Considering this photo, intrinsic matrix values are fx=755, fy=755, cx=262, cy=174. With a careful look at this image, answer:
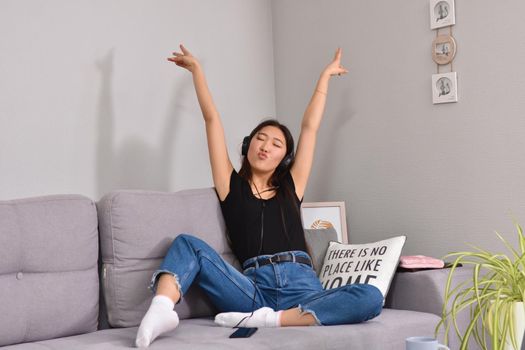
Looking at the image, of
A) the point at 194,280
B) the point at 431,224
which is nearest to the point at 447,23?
the point at 431,224

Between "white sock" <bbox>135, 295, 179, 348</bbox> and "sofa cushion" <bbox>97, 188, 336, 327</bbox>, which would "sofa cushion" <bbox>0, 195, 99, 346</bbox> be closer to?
"sofa cushion" <bbox>97, 188, 336, 327</bbox>

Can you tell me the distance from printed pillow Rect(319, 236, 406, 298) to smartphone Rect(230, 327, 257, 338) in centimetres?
62

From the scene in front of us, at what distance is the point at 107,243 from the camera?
2727mm

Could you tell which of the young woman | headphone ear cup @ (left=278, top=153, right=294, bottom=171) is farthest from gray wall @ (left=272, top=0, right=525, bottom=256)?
headphone ear cup @ (left=278, top=153, right=294, bottom=171)

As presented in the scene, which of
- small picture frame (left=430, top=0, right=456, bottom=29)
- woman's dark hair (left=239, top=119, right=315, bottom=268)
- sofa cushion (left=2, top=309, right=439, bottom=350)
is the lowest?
sofa cushion (left=2, top=309, right=439, bottom=350)

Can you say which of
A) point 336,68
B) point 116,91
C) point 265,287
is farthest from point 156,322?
point 336,68

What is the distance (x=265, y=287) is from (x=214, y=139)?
0.68m

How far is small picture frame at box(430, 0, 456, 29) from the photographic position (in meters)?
3.25

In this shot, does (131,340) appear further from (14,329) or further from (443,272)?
(443,272)

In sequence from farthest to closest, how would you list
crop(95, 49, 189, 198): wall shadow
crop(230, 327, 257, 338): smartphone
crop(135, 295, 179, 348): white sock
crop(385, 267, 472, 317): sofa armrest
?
1. crop(95, 49, 189, 198): wall shadow
2. crop(385, 267, 472, 317): sofa armrest
3. crop(230, 327, 257, 338): smartphone
4. crop(135, 295, 179, 348): white sock

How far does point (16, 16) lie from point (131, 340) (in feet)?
4.87

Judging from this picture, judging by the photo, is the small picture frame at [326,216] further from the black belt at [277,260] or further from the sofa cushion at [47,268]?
the sofa cushion at [47,268]

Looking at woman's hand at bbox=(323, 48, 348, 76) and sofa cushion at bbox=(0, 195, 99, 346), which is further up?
woman's hand at bbox=(323, 48, 348, 76)

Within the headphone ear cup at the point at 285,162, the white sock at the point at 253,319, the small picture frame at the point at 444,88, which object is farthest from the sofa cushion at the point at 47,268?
the small picture frame at the point at 444,88
